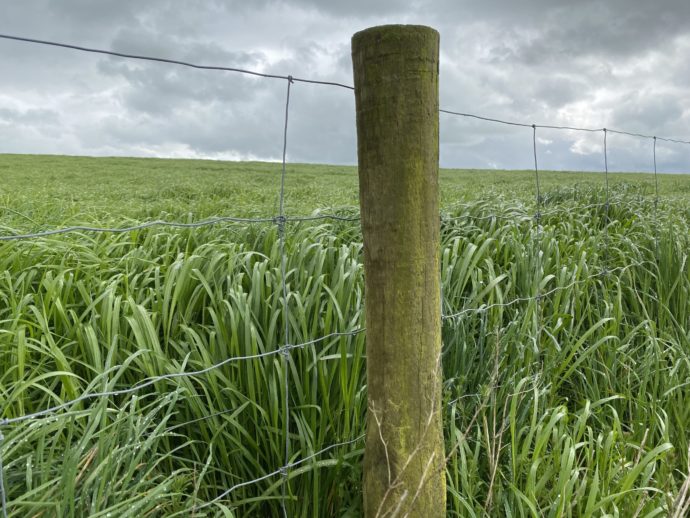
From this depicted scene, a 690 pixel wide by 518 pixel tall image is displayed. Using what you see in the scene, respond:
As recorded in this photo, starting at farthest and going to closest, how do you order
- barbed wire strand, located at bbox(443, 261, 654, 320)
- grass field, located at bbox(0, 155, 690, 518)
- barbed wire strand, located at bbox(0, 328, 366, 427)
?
barbed wire strand, located at bbox(443, 261, 654, 320) → grass field, located at bbox(0, 155, 690, 518) → barbed wire strand, located at bbox(0, 328, 366, 427)

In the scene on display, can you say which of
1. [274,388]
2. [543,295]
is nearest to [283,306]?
[274,388]

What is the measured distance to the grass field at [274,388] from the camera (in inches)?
66.4

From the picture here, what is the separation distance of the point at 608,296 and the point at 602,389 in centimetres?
67

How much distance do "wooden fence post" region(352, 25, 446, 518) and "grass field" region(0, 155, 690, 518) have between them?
228 mm

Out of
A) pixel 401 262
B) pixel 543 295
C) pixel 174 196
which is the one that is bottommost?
pixel 543 295

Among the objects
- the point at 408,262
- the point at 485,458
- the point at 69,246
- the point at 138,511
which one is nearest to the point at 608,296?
the point at 485,458

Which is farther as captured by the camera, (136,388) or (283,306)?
(283,306)

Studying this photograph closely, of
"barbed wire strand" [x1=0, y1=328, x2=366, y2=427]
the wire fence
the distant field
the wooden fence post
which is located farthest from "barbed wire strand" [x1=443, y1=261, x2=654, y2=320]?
the distant field

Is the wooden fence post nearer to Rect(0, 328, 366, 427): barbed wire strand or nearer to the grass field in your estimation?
the grass field

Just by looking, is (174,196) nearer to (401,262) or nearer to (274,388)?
(274,388)

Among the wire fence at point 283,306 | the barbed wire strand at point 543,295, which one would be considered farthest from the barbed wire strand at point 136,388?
the barbed wire strand at point 543,295

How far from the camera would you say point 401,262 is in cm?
145

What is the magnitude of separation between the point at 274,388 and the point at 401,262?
732 mm

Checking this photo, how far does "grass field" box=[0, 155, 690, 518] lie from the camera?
5.53 feet
